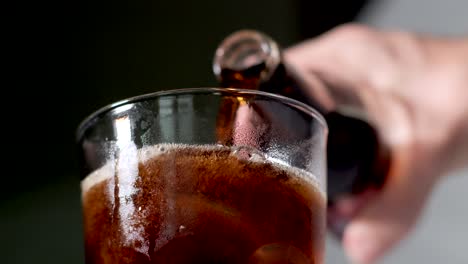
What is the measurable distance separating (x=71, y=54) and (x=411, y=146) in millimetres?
605

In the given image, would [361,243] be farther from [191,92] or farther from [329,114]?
[191,92]

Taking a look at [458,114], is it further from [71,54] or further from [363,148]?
[71,54]

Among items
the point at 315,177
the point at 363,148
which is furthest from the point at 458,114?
the point at 315,177

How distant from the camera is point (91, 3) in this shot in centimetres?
126

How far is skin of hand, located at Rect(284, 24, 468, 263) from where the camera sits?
0.84 metres

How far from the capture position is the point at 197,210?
1.43ft

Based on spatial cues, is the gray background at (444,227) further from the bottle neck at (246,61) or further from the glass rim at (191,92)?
the glass rim at (191,92)

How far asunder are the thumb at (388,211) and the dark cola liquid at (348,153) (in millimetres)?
19

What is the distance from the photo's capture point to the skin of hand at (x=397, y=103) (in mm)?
843

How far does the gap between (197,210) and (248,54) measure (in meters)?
0.27

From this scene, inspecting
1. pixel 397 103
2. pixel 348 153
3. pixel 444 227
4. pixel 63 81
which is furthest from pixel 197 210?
pixel 444 227

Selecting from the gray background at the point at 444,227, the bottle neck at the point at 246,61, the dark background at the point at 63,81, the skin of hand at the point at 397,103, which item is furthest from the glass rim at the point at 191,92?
the gray background at the point at 444,227

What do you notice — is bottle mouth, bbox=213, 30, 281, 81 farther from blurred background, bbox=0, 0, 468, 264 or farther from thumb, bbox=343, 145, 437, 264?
blurred background, bbox=0, 0, 468, 264

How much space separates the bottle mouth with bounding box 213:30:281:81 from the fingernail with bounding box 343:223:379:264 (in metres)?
0.25
